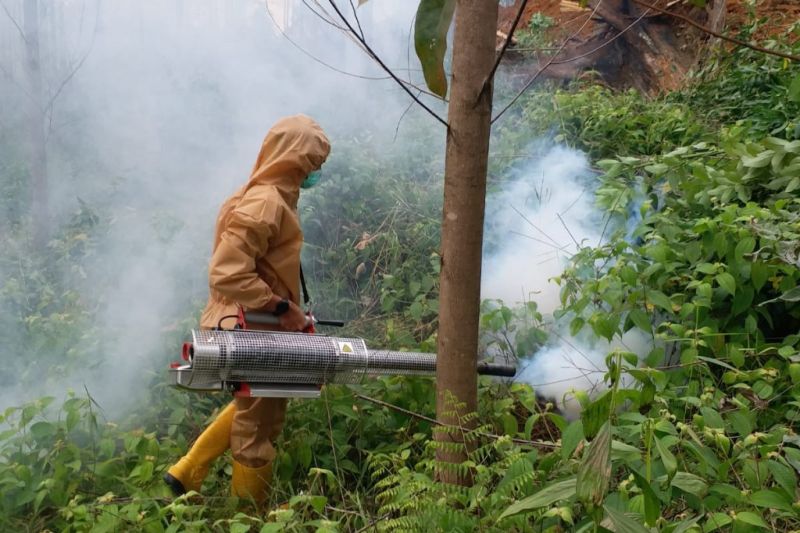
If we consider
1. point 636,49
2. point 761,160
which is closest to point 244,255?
point 761,160

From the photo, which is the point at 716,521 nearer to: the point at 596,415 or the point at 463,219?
the point at 596,415

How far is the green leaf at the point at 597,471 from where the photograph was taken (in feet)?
4.53

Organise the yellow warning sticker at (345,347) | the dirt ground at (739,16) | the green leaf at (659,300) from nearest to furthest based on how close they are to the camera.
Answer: the yellow warning sticker at (345,347), the green leaf at (659,300), the dirt ground at (739,16)

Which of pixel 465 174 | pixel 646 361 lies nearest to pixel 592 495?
pixel 465 174

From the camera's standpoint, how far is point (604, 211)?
4297mm

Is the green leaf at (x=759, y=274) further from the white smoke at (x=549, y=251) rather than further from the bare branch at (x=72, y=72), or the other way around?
the bare branch at (x=72, y=72)

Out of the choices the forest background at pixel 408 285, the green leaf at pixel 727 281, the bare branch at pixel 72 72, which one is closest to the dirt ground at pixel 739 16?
the forest background at pixel 408 285

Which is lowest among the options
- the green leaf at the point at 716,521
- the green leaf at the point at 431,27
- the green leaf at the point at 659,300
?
the green leaf at the point at 716,521

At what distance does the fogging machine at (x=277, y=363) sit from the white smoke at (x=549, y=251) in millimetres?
618

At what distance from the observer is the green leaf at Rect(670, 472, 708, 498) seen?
1896 millimetres

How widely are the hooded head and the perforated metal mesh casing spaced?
70 cm

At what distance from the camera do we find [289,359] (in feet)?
8.94

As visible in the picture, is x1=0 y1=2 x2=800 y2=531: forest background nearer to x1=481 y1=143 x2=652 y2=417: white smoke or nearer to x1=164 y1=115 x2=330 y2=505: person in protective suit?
x1=481 y1=143 x2=652 y2=417: white smoke

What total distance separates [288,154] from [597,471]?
6.81ft
